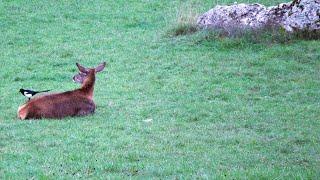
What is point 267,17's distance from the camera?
1767cm

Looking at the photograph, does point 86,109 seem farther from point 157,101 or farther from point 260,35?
point 260,35

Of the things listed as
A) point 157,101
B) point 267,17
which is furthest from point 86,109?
point 267,17

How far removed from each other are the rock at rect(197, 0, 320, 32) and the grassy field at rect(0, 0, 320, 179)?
631 mm

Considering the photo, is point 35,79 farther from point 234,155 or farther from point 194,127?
point 234,155

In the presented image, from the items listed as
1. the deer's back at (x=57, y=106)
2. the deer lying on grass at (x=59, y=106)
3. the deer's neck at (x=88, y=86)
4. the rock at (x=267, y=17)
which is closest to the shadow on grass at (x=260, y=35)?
the rock at (x=267, y=17)

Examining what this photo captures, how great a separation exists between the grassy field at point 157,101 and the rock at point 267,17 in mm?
631

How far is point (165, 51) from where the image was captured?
56.0 feet

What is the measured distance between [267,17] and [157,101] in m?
6.28

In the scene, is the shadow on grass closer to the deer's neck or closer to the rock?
the rock

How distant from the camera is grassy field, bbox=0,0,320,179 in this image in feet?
27.2

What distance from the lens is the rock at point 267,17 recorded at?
680 inches

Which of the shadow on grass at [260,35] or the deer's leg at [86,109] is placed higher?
the shadow on grass at [260,35]

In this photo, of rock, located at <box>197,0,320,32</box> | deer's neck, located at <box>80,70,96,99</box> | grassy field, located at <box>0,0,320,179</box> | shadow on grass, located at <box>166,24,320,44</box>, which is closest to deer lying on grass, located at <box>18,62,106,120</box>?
deer's neck, located at <box>80,70,96,99</box>

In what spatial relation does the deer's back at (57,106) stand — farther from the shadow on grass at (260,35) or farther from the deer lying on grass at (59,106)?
the shadow on grass at (260,35)
